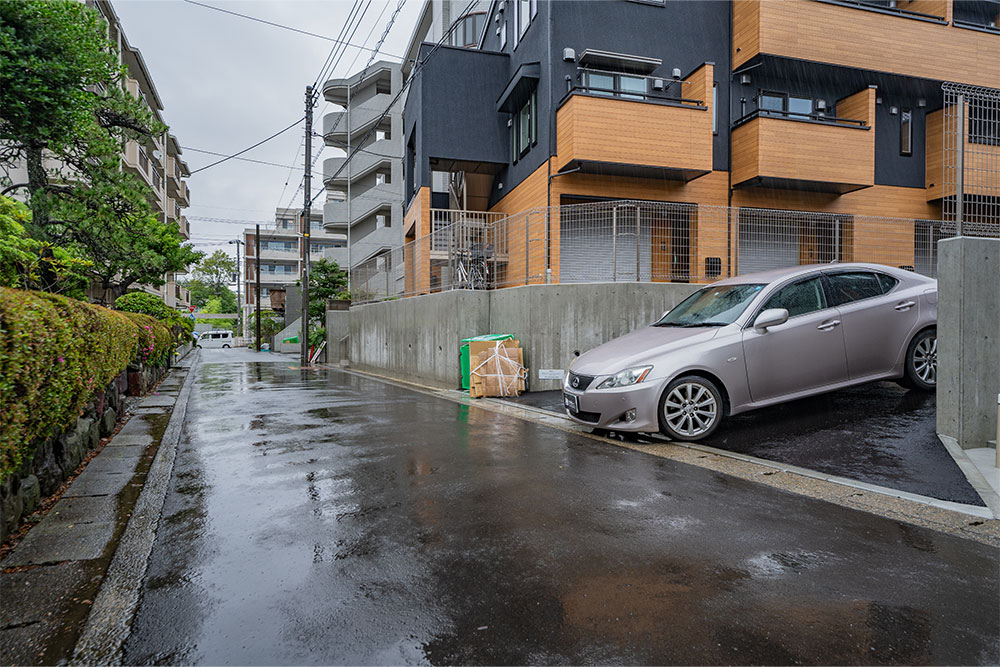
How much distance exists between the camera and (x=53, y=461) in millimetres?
4742

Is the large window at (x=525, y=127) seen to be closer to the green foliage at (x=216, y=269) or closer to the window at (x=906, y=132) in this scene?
the window at (x=906, y=132)

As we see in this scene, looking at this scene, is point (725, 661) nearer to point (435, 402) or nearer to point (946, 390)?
point (946, 390)

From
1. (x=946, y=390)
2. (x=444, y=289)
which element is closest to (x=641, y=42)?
(x=444, y=289)

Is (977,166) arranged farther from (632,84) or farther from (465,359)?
(632,84)

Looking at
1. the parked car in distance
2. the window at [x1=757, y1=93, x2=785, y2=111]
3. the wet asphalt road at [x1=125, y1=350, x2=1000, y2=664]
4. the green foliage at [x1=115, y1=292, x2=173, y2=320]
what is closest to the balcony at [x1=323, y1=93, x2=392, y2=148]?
the green foliage at [x1=115, y1=292, x2=173, y2=320]

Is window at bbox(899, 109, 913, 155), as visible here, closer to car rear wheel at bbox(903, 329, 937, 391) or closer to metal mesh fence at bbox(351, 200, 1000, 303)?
metal mesh fence at bbox(351, 200, 1000, 303)

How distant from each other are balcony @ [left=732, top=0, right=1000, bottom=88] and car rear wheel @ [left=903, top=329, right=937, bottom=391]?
9043 millimetres

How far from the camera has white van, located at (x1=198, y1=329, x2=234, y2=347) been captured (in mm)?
54469

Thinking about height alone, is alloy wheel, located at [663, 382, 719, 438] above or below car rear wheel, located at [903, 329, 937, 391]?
below

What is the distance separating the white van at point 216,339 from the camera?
54.5m

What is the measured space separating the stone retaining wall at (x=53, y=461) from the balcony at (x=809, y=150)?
512 inches

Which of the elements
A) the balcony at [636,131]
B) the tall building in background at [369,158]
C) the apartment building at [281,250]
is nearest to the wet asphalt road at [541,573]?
the balcony at [636,131]

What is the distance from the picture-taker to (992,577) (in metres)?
3.00

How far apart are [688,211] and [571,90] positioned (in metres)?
3.90
